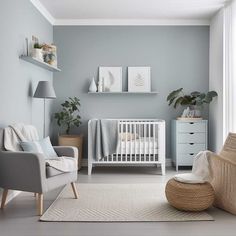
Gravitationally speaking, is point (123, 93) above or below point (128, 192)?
above

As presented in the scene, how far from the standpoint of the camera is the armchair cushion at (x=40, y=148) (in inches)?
125

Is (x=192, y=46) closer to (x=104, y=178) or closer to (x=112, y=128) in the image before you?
(x=112, y=128)

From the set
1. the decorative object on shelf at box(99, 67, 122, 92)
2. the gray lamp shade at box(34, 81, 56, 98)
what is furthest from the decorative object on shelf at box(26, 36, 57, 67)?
the decorative object on shelf at box(99, 67, 122, 92)

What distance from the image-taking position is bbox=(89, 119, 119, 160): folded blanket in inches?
185

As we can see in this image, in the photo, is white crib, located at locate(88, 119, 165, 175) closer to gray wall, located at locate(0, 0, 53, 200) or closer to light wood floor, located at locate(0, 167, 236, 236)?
gray wall, located at locate(0, 0, 53, 200)

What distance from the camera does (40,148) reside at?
3.31 m

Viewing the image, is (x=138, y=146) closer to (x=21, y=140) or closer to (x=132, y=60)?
(x=132, y=60)

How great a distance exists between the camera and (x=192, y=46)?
5391 mm

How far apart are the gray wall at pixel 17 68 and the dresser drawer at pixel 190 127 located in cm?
208

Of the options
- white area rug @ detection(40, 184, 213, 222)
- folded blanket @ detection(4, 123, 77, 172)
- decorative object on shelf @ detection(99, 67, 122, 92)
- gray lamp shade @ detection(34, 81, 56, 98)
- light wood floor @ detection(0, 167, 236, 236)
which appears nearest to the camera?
light wood floor @ detection(0, 167, 236, 236)

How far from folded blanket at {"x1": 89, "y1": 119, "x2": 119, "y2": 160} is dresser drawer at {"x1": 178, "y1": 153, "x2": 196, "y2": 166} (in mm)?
1049

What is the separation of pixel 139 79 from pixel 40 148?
2534 mm

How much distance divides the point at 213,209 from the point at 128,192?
999mm

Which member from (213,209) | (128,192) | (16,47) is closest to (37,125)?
(16,47)
